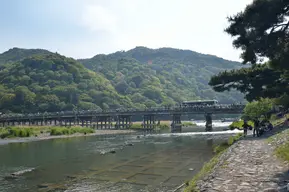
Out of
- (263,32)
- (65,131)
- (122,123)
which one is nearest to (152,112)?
(122,123)

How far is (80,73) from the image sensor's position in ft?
594

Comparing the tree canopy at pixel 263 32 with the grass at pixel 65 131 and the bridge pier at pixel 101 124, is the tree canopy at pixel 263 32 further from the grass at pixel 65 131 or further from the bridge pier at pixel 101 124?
the bridge pier at pixel 101 124

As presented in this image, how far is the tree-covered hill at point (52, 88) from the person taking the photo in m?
132

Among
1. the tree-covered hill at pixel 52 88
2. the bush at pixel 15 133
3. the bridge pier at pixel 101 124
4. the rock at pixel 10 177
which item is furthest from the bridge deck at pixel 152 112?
the rock at pixel 10 177

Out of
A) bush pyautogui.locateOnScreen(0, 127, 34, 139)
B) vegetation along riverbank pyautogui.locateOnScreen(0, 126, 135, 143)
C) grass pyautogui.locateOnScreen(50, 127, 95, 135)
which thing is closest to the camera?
vegetation along riverbank pyautogui.locateOnScreen(0, 126, 135, 143)

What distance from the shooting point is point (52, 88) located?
153000mm

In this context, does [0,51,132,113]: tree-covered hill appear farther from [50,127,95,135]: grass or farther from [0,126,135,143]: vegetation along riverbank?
[0,126,135,143]: vegetation along riverbank

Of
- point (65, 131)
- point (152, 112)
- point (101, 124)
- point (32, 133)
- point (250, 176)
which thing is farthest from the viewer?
point (101, 124)

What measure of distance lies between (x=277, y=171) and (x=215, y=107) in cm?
7238

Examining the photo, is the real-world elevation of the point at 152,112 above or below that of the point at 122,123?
above

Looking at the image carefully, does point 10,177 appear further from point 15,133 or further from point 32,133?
point 32,133

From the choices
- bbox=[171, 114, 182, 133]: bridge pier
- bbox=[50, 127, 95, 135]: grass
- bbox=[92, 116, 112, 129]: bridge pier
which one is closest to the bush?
bbox=[50, 127, 95, 135]: grass

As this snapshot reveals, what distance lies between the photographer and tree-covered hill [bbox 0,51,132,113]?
132 metres

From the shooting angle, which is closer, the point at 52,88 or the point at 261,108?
the point at 261,108
